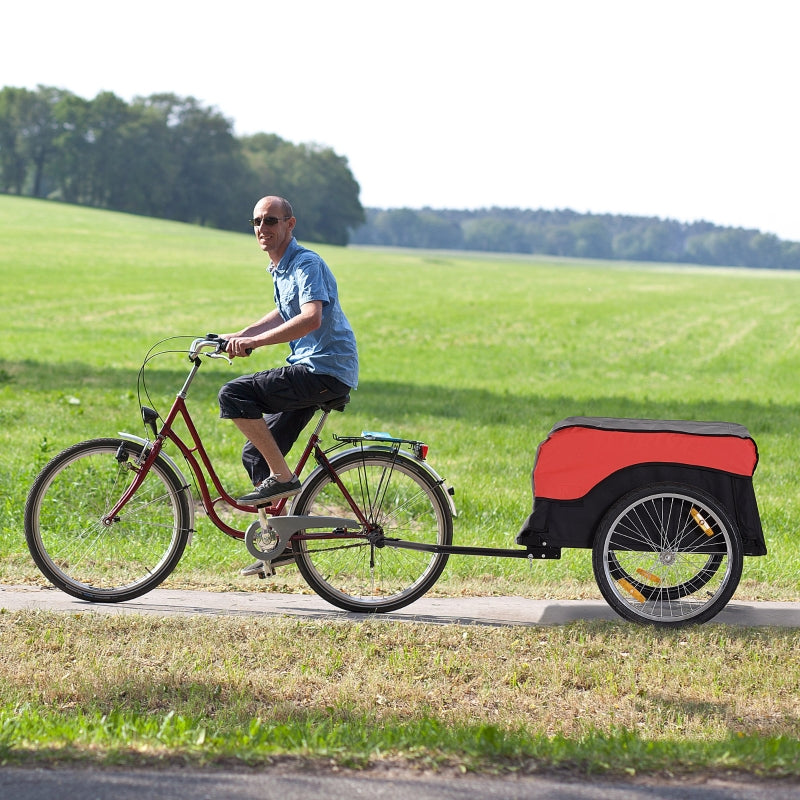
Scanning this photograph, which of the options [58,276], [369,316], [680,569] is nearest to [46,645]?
[680,569]

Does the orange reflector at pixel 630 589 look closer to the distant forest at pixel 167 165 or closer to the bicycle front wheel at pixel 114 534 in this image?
the bicycle front wheel at pixel 114 534

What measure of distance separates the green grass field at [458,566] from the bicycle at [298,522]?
46 cm

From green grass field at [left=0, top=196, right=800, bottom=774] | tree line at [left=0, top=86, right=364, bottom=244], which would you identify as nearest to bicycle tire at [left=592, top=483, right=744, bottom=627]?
green grass field at [left=0, top=196, right=800, bottom=774]

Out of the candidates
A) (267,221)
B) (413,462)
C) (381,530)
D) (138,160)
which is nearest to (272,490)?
(381,530)

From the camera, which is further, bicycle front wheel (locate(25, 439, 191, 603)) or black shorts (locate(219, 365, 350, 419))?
bicycle front wheel (locate(25, 439, 191, 603))

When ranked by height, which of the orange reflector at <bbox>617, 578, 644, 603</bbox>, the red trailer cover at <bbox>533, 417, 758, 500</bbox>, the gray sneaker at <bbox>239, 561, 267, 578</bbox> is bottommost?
the gray sneaker at <bbox>239, 561, 267, 578</bbox>

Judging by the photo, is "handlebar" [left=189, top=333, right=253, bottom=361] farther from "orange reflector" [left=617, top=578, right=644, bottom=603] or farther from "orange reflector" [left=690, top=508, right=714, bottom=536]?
"orange reflector" [left=690, top=508, right=714, bottom=536]

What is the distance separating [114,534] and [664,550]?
288 cm

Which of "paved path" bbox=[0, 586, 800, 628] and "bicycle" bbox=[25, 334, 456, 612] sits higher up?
"bicycle" bbox=[25, 334, 456, 612]

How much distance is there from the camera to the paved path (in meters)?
5.93

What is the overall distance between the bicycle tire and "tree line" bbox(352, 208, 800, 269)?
151430 mm

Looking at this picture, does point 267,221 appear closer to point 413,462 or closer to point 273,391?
point 273,391

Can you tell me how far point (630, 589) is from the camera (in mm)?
5777

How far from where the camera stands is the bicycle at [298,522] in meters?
5.89
